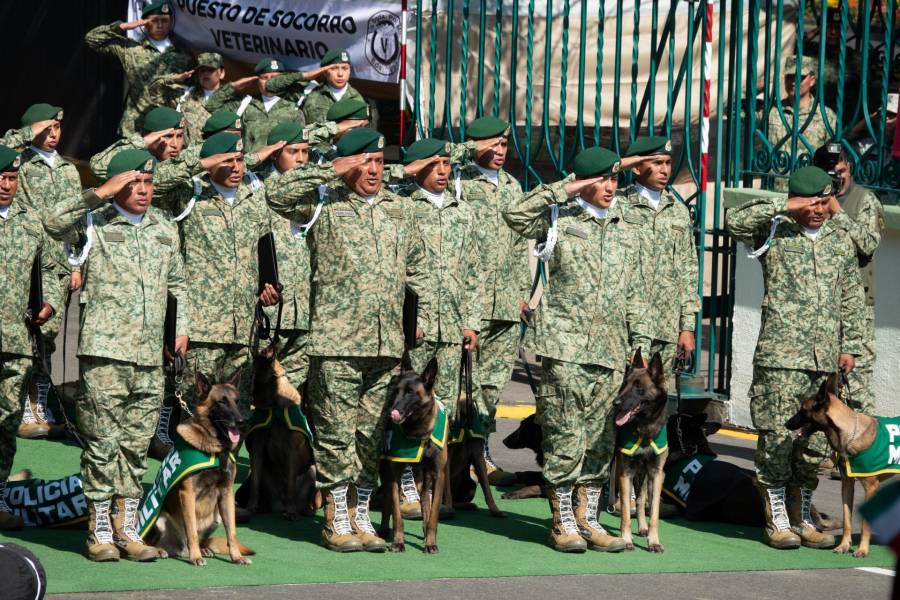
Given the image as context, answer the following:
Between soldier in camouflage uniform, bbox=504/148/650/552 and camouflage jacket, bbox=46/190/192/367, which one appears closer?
camouflage jacket, bbox=46/190/192/367

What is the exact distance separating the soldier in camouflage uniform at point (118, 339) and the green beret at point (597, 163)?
213 centimetres

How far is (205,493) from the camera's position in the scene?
7406 mm

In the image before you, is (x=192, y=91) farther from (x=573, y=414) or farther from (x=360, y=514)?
(x=573, y=414)

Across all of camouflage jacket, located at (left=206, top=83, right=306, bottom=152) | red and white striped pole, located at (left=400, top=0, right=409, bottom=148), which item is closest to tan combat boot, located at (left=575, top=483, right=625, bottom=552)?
camouflage jacket, located at (left=206, top=83, right=306, bottom=152)

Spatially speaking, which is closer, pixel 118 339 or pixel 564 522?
pixel 118 339

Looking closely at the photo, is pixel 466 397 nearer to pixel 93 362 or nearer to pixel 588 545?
pixel 588 545

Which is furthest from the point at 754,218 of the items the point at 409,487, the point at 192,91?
the point at 192,91

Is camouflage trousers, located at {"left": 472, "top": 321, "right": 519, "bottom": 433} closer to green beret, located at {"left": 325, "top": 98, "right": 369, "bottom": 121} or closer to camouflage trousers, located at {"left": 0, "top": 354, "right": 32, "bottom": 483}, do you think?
green beret, located at {"left": 325, "top": 98, "right": 369, "bottom": 121}

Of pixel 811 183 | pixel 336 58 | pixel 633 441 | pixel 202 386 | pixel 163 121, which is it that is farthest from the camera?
pixel 336 58

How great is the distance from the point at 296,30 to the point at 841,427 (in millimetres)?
7727

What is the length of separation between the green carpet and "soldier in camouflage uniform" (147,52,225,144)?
16.5 feet

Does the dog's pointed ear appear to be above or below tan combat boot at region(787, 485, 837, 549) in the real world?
above

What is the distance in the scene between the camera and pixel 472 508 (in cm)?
898

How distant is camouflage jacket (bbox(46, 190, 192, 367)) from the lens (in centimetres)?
721
